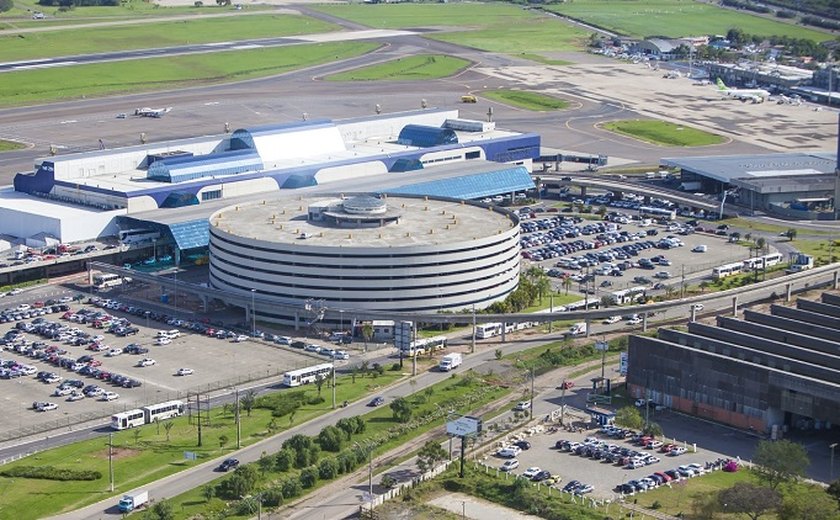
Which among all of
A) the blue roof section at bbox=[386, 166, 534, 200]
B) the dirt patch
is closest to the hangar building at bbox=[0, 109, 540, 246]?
the blue roof section at bbox=[386, 166, 534, 200]

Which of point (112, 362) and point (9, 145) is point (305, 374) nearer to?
point (112, 362)

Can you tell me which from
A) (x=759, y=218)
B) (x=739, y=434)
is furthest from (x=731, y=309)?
(x=759, y=218)

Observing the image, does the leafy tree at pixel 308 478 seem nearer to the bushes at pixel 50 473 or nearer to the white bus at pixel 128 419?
the bushes at pixel 50 473

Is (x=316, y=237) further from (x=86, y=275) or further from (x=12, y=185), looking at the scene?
(x=12, y=185)

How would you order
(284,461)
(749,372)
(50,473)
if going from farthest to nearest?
(749,372), (284,461), (50,473)

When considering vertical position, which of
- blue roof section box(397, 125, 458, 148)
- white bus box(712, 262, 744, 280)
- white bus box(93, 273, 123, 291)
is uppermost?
blue roof section box(397, 125, 458, 148)

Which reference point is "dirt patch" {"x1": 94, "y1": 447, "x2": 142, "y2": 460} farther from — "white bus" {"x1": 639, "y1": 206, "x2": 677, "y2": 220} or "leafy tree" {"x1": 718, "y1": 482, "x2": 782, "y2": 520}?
"white bus" {"x1": 639, "y1": 206, "x2": 677, "y2": 220}

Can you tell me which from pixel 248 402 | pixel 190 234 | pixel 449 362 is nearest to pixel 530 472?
pixel 248 402
